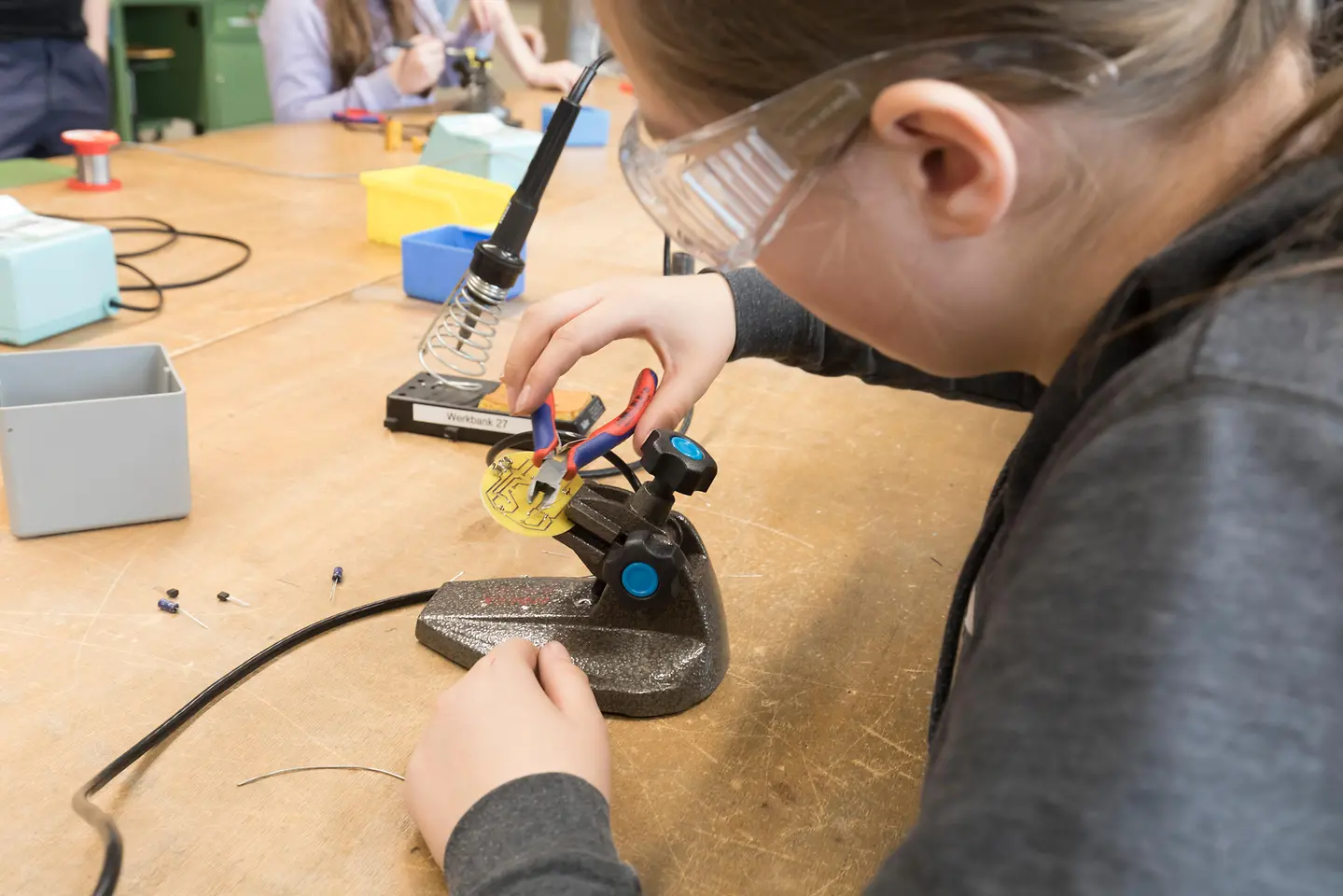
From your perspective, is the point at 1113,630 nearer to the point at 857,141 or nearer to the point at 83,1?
the point at 857,141

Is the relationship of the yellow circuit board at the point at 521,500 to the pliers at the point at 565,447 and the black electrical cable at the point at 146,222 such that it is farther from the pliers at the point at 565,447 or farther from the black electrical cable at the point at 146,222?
the black electrical cable at the point at 146,222

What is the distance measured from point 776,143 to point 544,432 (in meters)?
0.35

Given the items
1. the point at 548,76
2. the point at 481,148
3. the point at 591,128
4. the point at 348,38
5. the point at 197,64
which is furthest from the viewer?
the point at 197,64

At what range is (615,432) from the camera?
74 cm

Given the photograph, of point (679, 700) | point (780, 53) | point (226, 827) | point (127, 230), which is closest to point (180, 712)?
point (226, 827)

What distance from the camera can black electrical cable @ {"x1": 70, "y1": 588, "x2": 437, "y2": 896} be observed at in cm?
49

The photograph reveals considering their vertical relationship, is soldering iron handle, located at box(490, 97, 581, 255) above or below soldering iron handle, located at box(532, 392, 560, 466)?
above

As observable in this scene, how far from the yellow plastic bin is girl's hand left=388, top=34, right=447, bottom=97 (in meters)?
A: 1.21

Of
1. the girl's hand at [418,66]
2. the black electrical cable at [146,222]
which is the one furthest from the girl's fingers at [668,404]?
the girl's hand at [418,66]

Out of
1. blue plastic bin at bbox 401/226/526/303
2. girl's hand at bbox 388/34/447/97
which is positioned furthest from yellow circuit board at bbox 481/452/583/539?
girl's hand at bbox 388/34/447/97

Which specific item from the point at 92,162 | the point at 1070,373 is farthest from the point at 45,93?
the point at 1070,373

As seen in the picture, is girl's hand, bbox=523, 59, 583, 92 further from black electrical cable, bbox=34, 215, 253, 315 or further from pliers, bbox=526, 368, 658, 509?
pliers, bbox=526, 368, 658, 509

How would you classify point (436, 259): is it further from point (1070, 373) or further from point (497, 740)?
point (1070, 373)

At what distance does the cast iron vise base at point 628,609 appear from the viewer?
63 cm
